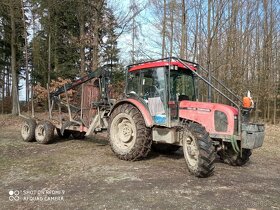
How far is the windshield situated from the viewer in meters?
7.06

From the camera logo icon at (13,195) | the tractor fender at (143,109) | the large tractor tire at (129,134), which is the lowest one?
the camera logo icon at (13,195)

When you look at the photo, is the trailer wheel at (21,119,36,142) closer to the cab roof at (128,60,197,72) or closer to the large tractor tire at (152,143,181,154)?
the large tractor tire at (152,143,181,154)

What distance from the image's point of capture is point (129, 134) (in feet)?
25.0

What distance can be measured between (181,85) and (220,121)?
1.49 meters

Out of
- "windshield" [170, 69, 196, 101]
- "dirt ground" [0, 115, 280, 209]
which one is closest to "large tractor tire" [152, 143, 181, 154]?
"dirt ground" [0, 115, 280, 209]

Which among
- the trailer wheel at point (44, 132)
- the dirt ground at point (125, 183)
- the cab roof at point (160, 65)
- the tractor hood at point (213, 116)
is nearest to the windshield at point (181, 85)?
the cab roof at point (160, 65)

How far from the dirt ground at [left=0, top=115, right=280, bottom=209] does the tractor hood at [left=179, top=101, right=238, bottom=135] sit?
37.1 inches

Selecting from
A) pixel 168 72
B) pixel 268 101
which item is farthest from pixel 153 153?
pixel 268 101

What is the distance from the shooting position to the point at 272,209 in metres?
4.44

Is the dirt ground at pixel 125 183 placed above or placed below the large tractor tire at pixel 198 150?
below

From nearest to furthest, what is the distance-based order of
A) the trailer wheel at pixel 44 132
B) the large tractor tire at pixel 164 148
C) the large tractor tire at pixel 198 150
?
the large tractor tire at pixel 198 150, the large tractor tire at pixel 164 148, the trailer wheel at pixel 44 132

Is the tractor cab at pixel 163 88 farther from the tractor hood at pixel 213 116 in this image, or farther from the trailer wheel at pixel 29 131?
the trailer wheel at pixel 29 131

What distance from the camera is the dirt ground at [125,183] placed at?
465cm

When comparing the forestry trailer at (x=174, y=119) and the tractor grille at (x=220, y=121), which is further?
the tractor grille at (x=220, y=121)
